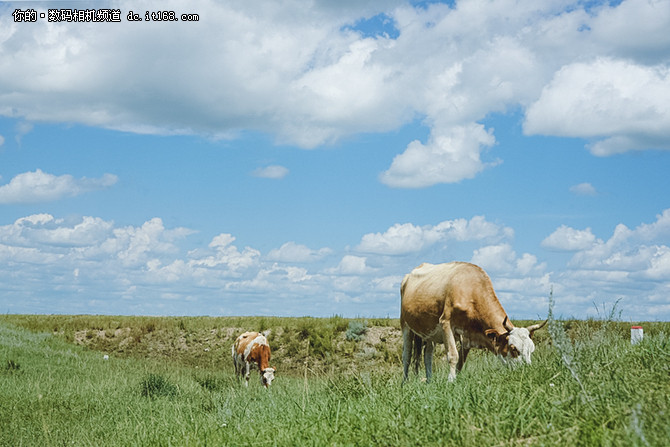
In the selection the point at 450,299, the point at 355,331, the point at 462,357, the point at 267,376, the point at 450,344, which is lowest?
the point at 267,376

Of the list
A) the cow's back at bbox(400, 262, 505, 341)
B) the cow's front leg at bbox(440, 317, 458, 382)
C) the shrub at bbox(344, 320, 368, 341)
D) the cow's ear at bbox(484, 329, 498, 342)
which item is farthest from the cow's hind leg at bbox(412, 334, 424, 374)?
the shrub at bbox(344, 320, 368, 341)

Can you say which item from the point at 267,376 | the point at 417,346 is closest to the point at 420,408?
the point at 417,346

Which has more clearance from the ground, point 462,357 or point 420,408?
point 420,408

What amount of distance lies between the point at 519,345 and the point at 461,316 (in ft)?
5.44

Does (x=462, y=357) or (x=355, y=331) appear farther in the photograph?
(x=355, y=331)

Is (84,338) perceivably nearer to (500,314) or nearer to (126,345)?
(126,345)

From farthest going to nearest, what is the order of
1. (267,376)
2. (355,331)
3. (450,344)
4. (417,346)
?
(355,331)
(267,376)
(417,346)
(450,344)

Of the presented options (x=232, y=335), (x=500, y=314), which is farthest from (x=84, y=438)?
(x=232, y=335)

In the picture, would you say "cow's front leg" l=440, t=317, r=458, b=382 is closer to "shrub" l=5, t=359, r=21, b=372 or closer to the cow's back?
the cow's back

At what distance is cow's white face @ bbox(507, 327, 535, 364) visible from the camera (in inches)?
410

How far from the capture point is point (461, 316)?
12.0m

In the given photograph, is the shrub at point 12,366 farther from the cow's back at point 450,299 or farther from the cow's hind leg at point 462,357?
the cow's hind leg at point 462,357

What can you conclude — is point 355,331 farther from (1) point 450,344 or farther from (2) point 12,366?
(1) point 450,344

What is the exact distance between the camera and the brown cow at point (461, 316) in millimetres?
10961
